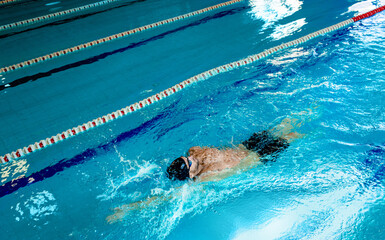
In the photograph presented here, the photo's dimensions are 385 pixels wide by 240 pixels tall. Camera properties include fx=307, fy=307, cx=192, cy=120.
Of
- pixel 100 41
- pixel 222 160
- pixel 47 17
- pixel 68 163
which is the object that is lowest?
pixel 222 160

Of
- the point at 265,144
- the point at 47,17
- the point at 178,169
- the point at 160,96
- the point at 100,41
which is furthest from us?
the point at 47,17

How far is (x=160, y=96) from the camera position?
4.59m

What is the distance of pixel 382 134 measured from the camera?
335 centimetres

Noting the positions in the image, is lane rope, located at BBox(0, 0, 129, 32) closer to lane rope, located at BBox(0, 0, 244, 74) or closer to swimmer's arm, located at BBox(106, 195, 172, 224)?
lane rope, located at BBox(0, 0, 244, 74)

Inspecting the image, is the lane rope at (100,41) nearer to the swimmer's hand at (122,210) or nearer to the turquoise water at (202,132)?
the turquoise water at (202,132)

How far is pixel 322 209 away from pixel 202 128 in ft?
5.55

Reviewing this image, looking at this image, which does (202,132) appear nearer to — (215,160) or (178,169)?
(215,160)

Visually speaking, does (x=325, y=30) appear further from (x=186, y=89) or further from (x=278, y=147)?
(x=278, y=147)

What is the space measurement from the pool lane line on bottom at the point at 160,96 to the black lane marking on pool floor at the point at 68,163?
0.41 metres

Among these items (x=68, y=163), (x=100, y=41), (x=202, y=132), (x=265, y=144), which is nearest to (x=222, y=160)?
Answer: (x=265, y=144)

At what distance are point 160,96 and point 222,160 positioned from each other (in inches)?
75.2

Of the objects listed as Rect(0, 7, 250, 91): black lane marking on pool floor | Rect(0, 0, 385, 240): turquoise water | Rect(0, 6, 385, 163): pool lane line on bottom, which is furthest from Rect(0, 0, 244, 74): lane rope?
Rect(0, 6, 385, 163): pool lane line on bottom

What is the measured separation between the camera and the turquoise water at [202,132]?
2820 millimetres

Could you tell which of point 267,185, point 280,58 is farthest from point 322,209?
point 280,58
